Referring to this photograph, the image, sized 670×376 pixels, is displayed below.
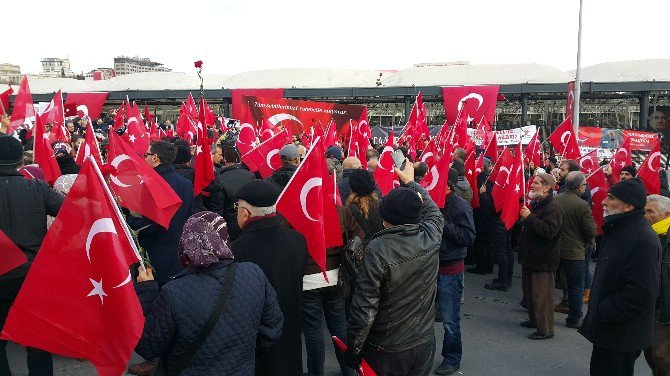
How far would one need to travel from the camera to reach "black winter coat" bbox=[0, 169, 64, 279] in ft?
12.5

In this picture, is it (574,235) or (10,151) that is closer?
(10,151)

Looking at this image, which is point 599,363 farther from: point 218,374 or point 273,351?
point 218,374

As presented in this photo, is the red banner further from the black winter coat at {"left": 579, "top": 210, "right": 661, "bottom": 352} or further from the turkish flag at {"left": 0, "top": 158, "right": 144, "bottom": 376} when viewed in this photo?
the turkish flag at {"left": 0, "top": 158, "right": 144, "bottom": 376}

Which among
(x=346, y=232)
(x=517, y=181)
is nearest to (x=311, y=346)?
(x=346, y=232)

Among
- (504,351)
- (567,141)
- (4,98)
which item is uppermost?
(4,98)

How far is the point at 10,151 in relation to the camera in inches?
152

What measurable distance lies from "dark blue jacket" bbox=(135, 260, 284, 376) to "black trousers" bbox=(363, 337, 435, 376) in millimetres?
920

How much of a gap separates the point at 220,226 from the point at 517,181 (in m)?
4.27

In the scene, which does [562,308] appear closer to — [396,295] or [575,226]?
[575,226]

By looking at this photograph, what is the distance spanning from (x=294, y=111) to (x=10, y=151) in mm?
11884

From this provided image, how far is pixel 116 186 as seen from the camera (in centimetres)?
446

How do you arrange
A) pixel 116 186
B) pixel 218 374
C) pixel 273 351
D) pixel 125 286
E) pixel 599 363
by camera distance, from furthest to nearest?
pixel 116 186
pixel 599 363
pixel 273 351
pixel 218 374
pixel 125 286

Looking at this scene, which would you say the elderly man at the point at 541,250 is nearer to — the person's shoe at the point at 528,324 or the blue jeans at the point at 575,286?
the person's shoe at the point at 528,324

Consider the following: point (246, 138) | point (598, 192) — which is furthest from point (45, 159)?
point (598, 192)
